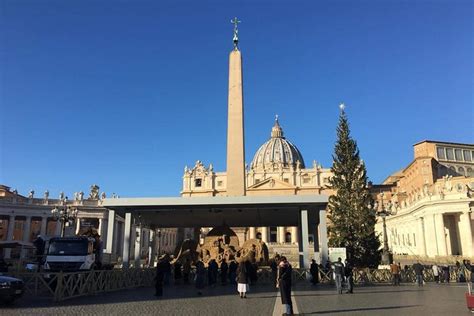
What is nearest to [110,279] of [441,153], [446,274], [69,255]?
[69,255]

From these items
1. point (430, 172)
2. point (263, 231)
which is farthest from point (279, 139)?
point (430, 172)

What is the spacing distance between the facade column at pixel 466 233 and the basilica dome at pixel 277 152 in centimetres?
7336

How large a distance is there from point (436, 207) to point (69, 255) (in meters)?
47.3

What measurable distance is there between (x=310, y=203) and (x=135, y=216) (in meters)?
11.3

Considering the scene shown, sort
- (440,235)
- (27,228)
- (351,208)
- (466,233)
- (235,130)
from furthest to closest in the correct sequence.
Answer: (27,228) < (466,233) < (440,235) < (351,208) < (235,130)

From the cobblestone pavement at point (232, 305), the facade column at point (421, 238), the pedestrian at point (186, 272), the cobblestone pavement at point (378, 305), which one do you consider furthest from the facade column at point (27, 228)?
the cobblestone pavement at point (378, 305)

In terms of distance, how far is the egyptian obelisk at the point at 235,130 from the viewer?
81.1 feet

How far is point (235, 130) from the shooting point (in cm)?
2550

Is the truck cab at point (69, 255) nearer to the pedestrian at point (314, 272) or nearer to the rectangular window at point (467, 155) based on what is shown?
the pedestrian at point (314, 272)

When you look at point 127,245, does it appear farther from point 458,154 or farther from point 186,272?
point 458,154

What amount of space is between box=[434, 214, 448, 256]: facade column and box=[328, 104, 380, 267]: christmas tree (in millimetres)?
22447

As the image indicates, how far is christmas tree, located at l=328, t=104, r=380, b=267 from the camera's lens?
1203 inches

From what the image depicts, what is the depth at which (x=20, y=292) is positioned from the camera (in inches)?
491

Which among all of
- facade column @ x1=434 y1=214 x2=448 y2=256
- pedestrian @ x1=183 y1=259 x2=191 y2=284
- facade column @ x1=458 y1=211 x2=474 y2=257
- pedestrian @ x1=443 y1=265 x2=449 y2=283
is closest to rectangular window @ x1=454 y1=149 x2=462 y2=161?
facade column @ x1=458 y1=211 x2=474 y2=257
